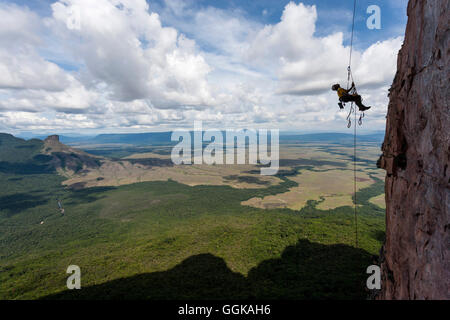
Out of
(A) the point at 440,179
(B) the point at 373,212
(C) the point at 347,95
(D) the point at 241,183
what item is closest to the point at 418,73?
(C) the point at 347,95

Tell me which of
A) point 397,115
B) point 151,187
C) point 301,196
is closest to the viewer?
point 397,115

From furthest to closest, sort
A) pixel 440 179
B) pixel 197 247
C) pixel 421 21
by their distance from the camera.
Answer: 1. pixel 197 247
2. pixel 421 21
3. pixel 440 179

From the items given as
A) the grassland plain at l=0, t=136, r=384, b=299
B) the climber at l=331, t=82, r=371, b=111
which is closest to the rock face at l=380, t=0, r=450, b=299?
the climber at l=331, t=82, r=371, b=111

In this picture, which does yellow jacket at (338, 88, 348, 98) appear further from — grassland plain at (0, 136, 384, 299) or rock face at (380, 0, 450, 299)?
grassland plain at (0, 136, 384, 299)

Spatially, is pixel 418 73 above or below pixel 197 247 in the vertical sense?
above

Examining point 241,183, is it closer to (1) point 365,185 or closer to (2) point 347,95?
(1) point 365,185

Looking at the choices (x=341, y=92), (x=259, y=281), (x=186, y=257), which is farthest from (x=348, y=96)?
(x=186, y=257)
